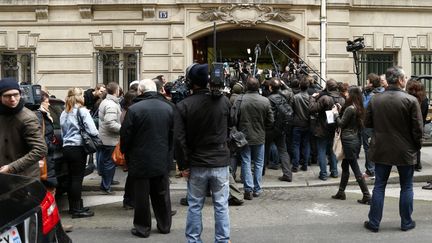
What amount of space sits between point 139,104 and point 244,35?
40.1ft

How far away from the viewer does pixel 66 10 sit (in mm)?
16938

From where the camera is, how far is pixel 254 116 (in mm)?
8695

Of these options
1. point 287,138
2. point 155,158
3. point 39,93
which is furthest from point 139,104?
point 287,138

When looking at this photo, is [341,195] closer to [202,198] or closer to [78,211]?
[202,198]

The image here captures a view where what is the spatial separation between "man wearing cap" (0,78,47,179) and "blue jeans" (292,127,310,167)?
233 inches

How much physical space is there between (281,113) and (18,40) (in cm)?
1068

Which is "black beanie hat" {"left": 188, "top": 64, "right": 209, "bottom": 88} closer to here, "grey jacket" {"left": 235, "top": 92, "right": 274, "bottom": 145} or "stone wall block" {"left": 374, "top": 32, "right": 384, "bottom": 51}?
"grey jacket" {"left": 235, "top": 92, "right": 274, "bottom": 145}

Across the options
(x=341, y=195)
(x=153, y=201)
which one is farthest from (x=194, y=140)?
(x=341, y=195)

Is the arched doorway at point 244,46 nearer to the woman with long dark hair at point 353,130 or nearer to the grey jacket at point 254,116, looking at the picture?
the grey jacket at point 254,116

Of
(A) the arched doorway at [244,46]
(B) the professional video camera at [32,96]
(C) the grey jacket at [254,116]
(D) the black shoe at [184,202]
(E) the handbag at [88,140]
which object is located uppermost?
(A) the arched doorway at [244,46]

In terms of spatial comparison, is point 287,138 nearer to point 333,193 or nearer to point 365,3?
point 333,193

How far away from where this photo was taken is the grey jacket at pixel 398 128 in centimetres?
633

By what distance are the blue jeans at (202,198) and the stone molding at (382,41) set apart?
43.0ft

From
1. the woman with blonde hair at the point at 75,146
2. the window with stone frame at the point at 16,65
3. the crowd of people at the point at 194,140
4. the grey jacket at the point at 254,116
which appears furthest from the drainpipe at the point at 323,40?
the woman with blonde hair at the point at 75,146
